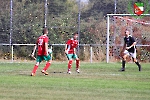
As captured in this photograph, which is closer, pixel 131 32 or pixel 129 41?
pixel 129 41

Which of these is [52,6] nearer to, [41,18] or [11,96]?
[41,18]

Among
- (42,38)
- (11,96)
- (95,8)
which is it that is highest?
(95,8)

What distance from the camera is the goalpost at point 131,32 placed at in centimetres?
3425

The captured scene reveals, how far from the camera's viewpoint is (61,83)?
16281 millimetres

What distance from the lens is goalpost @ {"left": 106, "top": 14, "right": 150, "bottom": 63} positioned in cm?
3425

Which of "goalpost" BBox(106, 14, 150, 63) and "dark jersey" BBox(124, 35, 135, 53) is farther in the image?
"goalpost" BBox(106, 14, 150, 63)

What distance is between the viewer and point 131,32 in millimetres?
34344

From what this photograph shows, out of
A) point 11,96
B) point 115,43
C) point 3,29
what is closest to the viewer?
point 11,96

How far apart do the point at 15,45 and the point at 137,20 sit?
845 centimetres

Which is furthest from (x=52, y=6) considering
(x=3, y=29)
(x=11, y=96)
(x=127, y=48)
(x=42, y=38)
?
(x=11, y=96)

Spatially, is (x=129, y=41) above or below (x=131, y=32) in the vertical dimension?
below

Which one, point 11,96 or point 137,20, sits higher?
point 137,20

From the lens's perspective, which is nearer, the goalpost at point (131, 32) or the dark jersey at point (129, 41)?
the dark jersey at point (129, 41)

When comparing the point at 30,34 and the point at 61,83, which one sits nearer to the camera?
the point at 61,83
